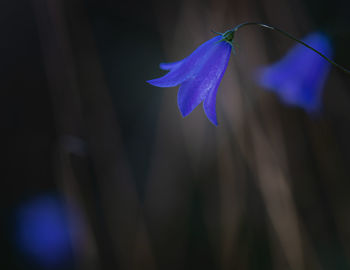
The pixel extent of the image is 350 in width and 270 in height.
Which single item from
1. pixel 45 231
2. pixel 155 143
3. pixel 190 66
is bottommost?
pixel 45 231

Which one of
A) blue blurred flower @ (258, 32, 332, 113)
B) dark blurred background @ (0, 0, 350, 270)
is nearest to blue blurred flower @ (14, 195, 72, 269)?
dark blurred background @ (0, 0, 350, 270)

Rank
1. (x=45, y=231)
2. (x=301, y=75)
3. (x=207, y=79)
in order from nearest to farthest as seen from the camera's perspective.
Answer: (x=207, y=79) < (x=301, y=75) < (x=45, y=231)

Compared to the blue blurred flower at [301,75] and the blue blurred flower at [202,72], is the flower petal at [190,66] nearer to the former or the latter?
the blue blurred flower at [202,72]

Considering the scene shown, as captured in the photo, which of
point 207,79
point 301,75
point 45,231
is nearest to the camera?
point 207,79

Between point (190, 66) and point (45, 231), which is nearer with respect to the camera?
point (190, 66)

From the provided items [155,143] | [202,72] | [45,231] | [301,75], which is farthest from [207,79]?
[45,231]

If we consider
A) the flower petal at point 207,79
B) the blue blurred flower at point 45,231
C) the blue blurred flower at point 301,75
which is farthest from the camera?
the blue blurred flower at point 45,231

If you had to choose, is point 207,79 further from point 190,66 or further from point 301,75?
point 301,75

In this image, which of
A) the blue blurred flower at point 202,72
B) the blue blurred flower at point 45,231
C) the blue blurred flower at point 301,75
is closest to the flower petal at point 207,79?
the blue blurred flower at point 202,72
